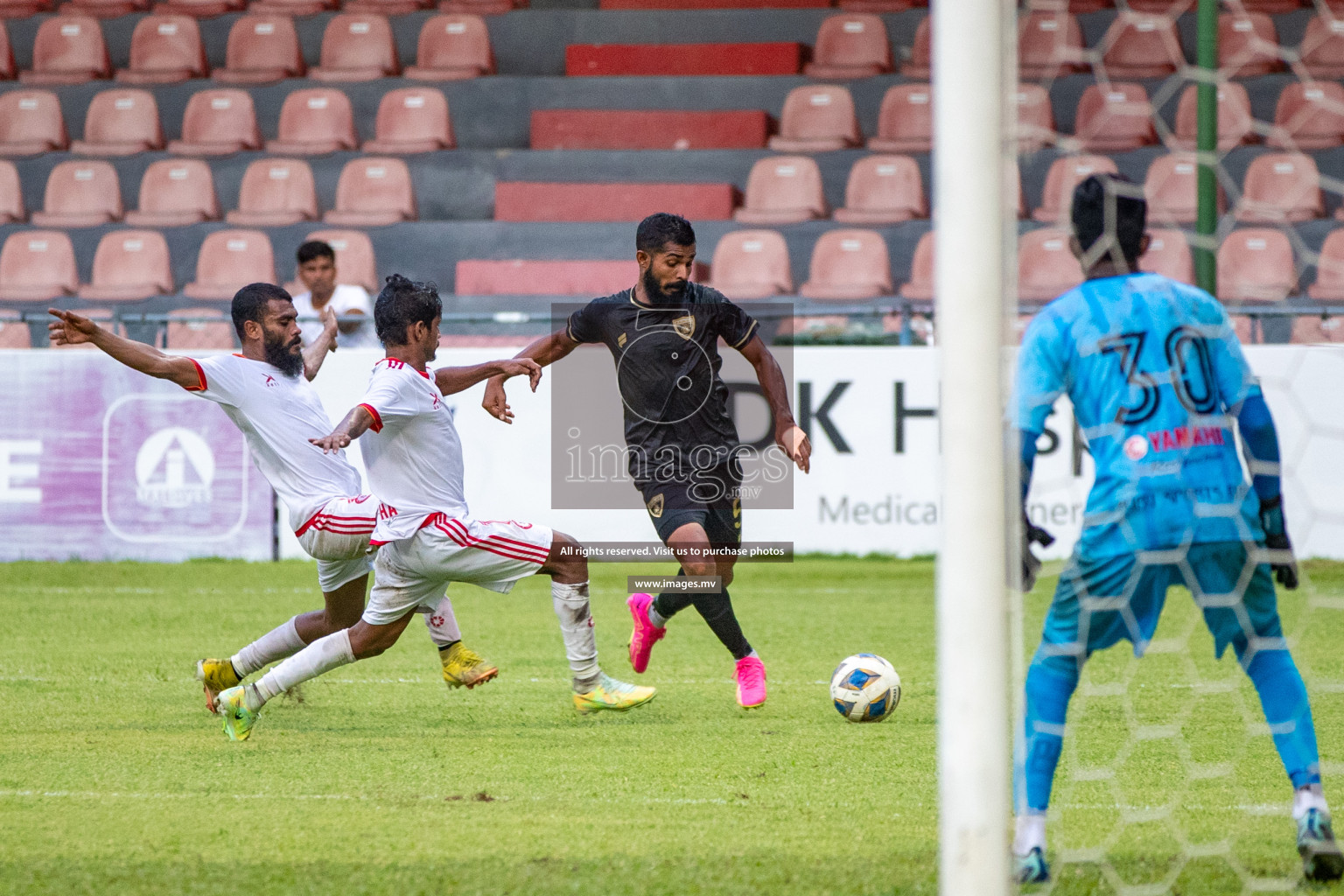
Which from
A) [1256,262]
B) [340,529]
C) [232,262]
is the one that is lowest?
[340,529]

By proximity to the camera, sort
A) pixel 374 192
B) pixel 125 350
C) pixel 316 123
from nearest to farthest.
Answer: pixel 125 350 < pixel 374 192 < pixel 316 123

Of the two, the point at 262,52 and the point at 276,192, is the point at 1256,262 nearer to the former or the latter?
the point at 276,192

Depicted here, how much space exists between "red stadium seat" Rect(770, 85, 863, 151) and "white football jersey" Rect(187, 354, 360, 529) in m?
9.66

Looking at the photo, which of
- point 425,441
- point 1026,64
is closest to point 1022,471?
point 1026,64

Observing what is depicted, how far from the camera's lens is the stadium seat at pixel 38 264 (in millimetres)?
13953

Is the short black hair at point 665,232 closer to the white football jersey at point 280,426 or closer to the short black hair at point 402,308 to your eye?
the short black hair at point 402,308

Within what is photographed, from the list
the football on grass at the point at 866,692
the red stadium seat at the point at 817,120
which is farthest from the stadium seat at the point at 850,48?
the football on grass at the point at 866,692

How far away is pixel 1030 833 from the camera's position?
11.1 feet

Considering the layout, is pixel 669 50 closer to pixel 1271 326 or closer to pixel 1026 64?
pixel 1271 326

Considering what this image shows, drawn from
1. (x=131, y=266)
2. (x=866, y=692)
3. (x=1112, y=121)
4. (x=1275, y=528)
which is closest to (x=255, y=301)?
(x=866, y=692)

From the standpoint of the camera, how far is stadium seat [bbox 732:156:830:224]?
14.3 m

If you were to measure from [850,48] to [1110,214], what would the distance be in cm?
1279

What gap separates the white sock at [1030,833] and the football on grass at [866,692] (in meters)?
2.05

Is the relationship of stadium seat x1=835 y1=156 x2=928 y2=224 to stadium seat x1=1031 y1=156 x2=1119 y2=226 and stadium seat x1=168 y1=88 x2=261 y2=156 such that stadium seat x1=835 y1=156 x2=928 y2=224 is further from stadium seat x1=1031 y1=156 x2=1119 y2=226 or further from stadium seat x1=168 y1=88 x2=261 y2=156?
stadium seat x1=168 y1=88 x2=261 y2=156
